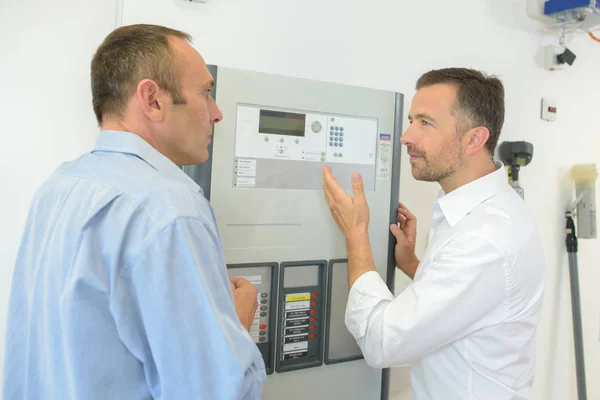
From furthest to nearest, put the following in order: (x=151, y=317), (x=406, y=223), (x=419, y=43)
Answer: (x=419, y=43) → (x=406, y=223) → (x=151, y=317)

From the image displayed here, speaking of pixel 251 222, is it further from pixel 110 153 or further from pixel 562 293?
pixel 562 293

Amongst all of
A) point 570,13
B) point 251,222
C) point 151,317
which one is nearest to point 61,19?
point 251,222

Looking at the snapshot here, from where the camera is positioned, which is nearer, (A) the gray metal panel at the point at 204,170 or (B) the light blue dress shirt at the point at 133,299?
(B) the light blue dress shirt at the point at 133,299

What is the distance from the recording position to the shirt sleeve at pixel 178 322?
651mm

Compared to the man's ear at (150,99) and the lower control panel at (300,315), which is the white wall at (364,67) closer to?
the man's ear at (150,99)

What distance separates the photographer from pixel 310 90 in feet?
3.83

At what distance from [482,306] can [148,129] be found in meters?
0.85

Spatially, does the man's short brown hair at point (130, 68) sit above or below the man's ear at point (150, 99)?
above

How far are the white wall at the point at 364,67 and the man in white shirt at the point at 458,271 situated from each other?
1.22 feet

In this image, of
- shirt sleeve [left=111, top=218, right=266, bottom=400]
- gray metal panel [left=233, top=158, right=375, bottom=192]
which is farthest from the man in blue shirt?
gray metal panel [left=233, top=158, right=375, bottom=192]

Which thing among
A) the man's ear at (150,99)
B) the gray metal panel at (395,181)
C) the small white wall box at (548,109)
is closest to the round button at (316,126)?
the gray metal panel at (395,181)

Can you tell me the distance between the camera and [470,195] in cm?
122

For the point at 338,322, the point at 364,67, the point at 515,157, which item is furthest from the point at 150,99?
the point at 515,157

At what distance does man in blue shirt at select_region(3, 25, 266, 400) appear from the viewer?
65 centimetres
